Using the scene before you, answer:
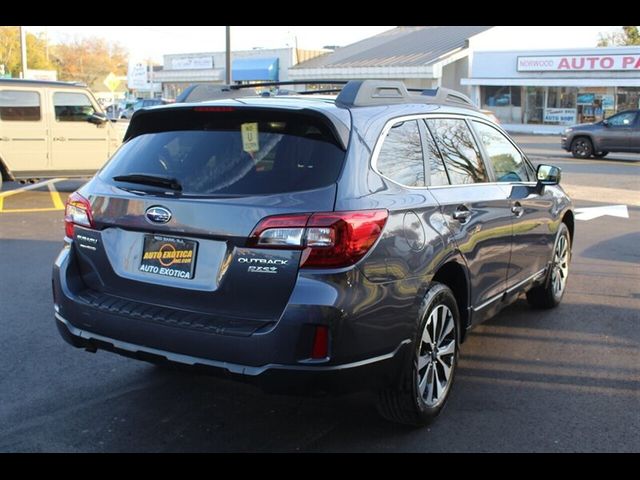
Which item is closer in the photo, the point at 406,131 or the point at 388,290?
the point at 388,290

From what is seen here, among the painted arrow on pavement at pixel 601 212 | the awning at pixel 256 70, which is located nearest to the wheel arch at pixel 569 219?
the painted arrow on pavement at pixel 601 212

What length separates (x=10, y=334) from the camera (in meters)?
5.51

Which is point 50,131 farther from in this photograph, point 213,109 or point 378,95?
point 378,95

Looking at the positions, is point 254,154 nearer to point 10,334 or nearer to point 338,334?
point 338,334

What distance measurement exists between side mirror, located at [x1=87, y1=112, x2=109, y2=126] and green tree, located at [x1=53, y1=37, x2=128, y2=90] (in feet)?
215

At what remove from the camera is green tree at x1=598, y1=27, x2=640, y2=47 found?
49656 mm

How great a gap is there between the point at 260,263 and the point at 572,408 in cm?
227

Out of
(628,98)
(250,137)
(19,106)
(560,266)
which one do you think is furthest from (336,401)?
(628,98)

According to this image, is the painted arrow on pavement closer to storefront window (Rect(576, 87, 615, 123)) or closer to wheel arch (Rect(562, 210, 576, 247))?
wheel arch (Rect(562, 210, 576, 247))

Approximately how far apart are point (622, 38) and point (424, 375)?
54203 mm

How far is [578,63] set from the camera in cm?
3912

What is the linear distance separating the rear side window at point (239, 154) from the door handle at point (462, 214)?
41.2 inches

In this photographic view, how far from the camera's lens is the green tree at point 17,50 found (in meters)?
53.4
